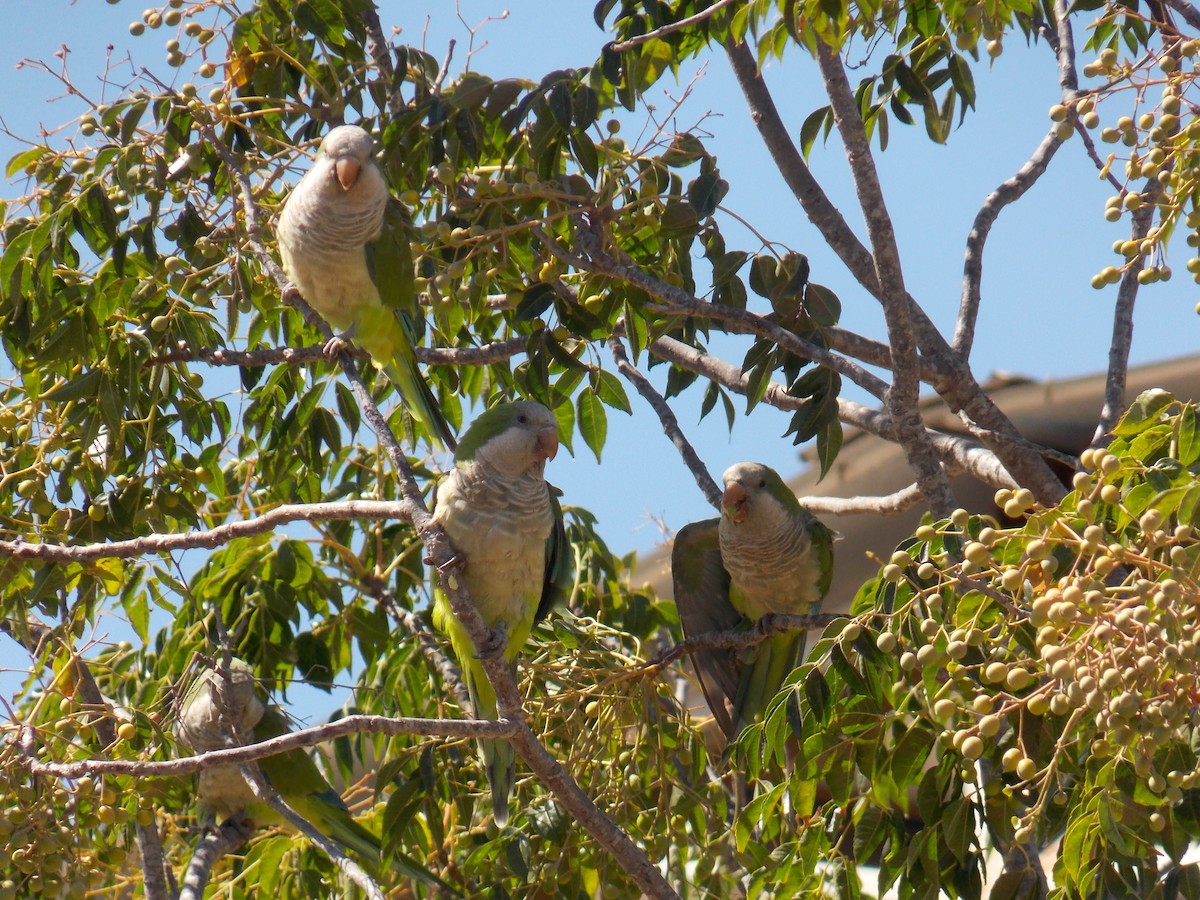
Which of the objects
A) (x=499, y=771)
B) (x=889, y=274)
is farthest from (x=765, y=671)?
(x=889, y=274)

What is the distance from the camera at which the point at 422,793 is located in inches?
114

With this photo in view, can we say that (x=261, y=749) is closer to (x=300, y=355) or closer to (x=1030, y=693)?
(x=1030, y=693)

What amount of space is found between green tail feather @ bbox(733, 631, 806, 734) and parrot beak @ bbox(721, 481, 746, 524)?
421 mm

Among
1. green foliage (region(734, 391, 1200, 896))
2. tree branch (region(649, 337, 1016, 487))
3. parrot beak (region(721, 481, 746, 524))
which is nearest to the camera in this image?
green foliage (region(734, 391, 1200, 896))

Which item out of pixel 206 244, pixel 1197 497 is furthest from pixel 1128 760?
pixel 206 244

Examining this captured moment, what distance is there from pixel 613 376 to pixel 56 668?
5.33 feet

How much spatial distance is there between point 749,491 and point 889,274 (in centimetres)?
147

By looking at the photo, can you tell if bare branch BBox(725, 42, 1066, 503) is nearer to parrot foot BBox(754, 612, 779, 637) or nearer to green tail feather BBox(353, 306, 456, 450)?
parrot foot BBox(754, 612, 779, 637)

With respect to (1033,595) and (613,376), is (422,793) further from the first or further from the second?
(1033,595)

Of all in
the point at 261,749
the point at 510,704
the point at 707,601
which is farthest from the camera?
the point at 707,601

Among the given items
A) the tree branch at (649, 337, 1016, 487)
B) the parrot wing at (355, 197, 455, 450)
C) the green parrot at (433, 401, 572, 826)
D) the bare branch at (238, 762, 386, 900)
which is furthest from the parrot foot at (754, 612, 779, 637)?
the bare branch at (238, 762, 386, 900)

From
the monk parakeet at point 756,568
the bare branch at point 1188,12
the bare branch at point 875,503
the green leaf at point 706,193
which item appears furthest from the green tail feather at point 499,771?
the bare branch at point 1188,12

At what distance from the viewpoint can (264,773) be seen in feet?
11.7

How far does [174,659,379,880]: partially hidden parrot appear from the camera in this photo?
3.67m
